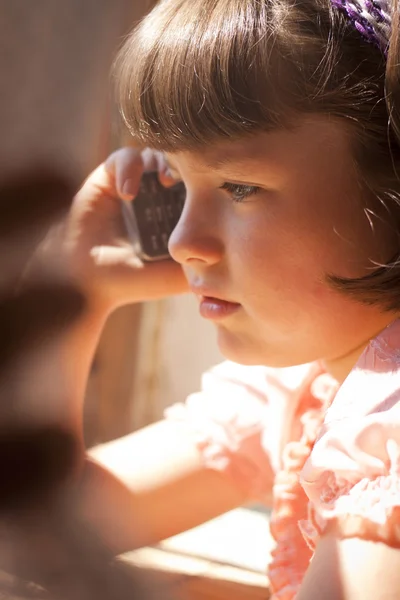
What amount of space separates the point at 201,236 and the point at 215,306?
0.21 ft

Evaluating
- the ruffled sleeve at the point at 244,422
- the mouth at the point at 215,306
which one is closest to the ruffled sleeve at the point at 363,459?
the mouth at the point at 215,306

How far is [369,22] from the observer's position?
572 millimetres

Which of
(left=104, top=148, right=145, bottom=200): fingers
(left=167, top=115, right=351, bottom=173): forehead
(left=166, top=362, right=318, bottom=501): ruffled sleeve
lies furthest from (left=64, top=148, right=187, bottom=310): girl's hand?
(left=167, top=115, right=351, bottom=173): forehead

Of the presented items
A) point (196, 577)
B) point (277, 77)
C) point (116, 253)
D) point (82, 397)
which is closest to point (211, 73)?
point (277, 77)

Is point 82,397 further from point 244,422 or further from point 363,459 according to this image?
point 363,459

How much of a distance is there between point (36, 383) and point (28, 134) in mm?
258

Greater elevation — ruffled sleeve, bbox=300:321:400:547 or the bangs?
the bangs

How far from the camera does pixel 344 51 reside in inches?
22.6

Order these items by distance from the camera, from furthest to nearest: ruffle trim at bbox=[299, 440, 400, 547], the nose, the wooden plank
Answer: the wooden plank
the nose
ruffle trim at bbox=[299, 440, 400, 547]

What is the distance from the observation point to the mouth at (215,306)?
2.16ft

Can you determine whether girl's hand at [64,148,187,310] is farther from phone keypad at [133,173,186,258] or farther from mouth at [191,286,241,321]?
mouth at [191,286,241,321]

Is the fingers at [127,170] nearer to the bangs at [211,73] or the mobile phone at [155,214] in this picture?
the mobile phone at [155,214]

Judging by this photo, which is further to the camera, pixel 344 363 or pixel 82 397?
pixel 82 397

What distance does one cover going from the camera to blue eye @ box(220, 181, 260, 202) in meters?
0.61
